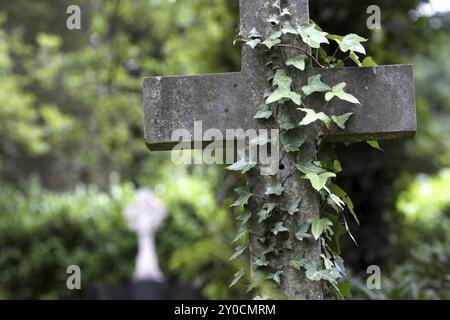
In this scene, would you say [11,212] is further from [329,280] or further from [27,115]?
[329,280]

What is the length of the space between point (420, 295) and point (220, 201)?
313 centimetres

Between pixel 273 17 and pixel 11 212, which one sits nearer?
pixel 273 17

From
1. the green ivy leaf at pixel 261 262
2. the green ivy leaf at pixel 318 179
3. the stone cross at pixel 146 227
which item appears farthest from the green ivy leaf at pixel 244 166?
the stone cross at pixel 146 227

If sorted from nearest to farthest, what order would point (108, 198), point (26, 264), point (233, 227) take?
point (233, 227) < point (26, 264) < point (108, 198)

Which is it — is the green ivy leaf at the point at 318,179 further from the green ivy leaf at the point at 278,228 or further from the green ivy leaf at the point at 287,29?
the green ivy leaf at the point at 287,29

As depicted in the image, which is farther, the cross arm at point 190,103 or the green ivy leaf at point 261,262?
the cross arm at point 190,103

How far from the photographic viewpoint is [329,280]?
2.47m

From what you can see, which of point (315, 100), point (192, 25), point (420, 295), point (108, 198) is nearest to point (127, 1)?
point (192, 25)

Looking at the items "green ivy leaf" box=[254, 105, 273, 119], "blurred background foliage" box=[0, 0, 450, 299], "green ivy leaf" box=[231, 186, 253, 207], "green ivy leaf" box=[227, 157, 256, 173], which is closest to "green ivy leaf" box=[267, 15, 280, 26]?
"green ivy leaf" box=[254, 105, 273, 119]

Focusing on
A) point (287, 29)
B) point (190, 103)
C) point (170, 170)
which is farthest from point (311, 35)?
point (170, 170)

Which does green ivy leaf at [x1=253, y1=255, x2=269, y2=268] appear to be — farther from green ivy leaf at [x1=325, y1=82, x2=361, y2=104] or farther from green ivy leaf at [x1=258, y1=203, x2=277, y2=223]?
green ivy leaf at [x1=325, y1=82, x2=361, y2=104]

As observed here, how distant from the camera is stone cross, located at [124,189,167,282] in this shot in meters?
10.0

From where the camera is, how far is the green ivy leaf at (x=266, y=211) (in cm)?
248

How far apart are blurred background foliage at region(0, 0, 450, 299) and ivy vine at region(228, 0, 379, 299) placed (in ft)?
4.86
